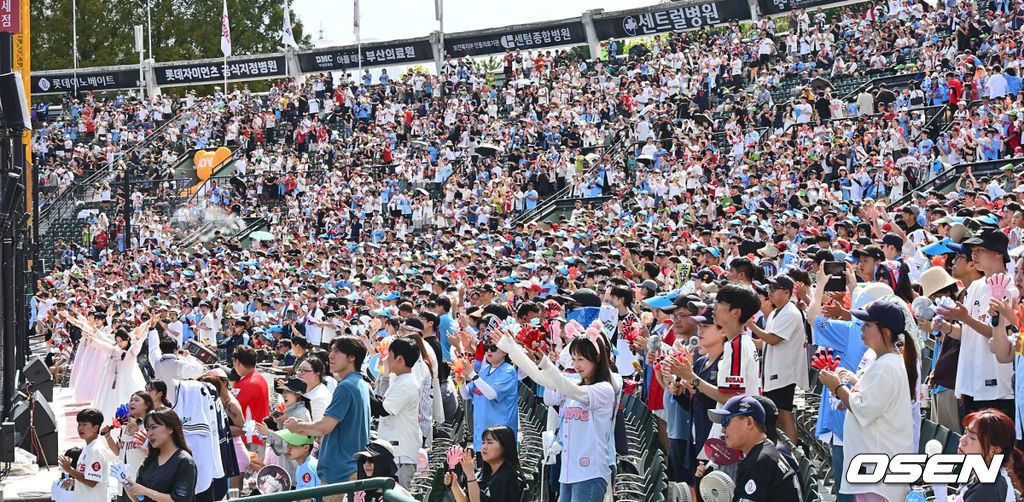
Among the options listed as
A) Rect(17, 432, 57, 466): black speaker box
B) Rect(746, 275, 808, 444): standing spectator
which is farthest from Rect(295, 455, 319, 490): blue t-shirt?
Rect(17, 432, 57, 466): black speaker box

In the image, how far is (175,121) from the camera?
46.5m

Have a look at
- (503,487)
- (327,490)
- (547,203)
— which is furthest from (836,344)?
(547,203)

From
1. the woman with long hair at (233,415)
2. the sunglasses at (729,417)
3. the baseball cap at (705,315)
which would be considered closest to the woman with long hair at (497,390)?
the baseball cap at (705,315)

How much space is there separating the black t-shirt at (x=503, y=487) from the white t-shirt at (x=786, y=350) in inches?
91.3

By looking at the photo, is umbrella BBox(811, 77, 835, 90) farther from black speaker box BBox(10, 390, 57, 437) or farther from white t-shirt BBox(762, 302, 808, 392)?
white t-shirt BBox(762, 302, 808, 392)

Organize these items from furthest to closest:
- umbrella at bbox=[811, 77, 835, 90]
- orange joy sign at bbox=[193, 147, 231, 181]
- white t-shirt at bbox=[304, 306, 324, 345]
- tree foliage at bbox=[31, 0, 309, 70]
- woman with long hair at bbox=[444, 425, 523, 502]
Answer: tree foliage at bbox=[31, 0, 309, 70] → orange joy sign at bbox=[193, 147, 231, 181] → umbrella at bbox=[811, 77, 835, 90] → white t-shirt at bbox=[304, 306, 324, 345] → woman with long hair at bbox=[444, 425, 523, 502]

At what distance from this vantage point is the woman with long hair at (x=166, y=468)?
22.2 ft

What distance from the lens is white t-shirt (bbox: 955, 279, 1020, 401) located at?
271 inches

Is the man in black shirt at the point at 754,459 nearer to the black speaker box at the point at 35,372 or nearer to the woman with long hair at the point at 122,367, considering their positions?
the woman with long hair at the point at 122,367

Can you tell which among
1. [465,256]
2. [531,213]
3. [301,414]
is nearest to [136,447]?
[301,414]

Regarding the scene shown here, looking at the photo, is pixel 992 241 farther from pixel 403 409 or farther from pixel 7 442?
pixel 7 442

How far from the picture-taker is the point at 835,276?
892 centimetres

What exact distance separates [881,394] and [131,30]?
235ft

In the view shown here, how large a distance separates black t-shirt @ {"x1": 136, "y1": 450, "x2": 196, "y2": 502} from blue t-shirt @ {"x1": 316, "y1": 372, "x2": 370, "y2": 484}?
2.87 feet
